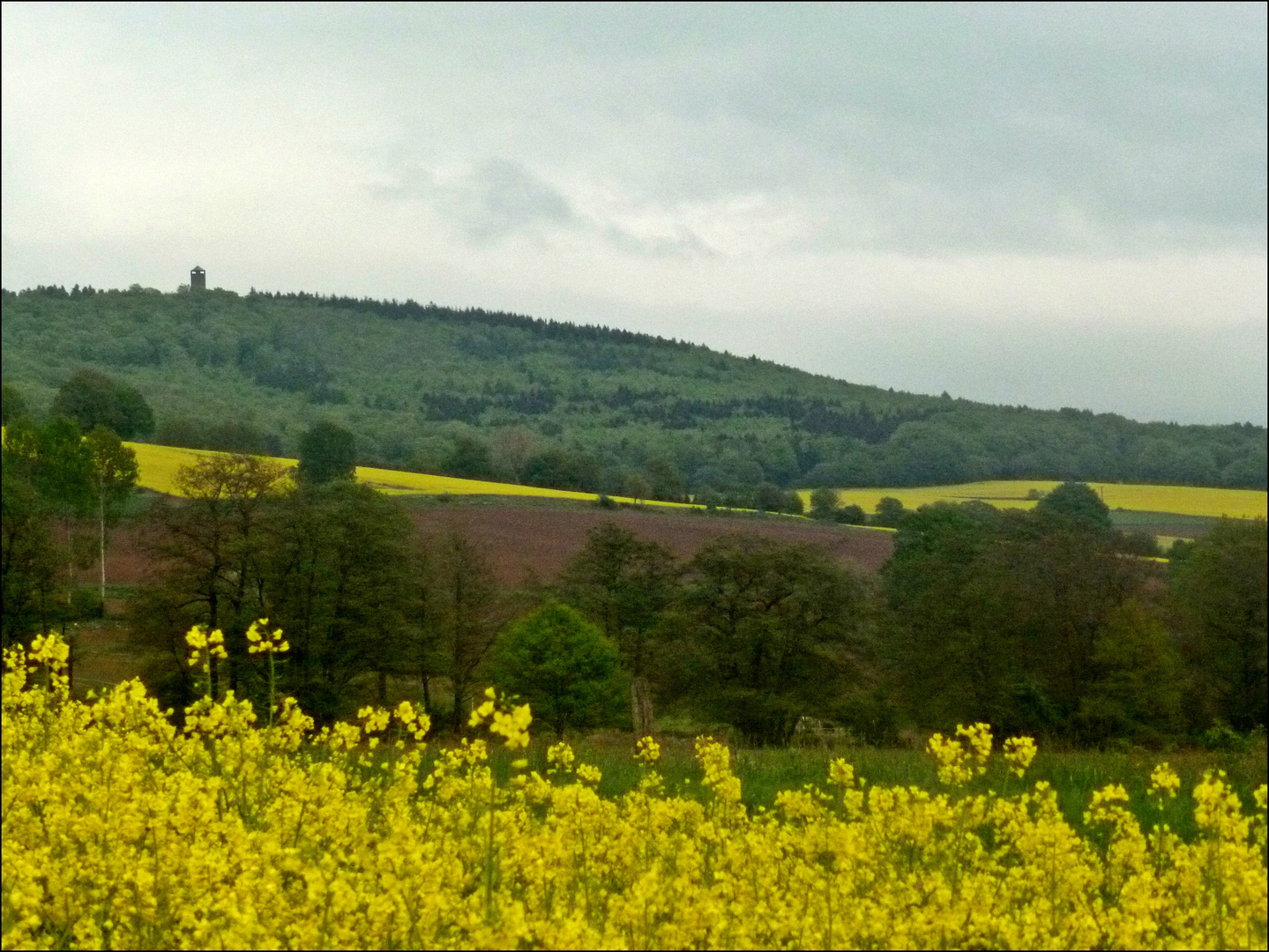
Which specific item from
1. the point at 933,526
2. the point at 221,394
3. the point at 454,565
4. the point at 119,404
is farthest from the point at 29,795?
the point at 221,394

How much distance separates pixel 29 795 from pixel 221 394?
61.9 m

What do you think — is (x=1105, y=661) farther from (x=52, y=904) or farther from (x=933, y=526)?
(x=52, y=904)

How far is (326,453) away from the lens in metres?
43.7

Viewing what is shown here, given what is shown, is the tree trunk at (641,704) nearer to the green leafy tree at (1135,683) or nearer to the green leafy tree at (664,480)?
the green leafy tree at (1135,683)

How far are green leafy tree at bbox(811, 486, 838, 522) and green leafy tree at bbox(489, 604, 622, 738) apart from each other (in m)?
17.5

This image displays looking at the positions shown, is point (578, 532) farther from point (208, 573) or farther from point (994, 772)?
point (994, 772)

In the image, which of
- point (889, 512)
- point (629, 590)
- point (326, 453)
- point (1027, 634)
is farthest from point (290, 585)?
point (889, 512)

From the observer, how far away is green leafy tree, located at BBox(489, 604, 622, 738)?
24.5 m

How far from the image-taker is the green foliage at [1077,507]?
25359 millimetres

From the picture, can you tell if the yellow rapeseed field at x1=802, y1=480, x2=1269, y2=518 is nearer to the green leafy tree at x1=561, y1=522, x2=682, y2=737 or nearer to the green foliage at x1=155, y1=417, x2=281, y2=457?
the green leafy tree at x1=561, y1=522, x2=682, y2=737

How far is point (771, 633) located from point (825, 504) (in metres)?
16.6

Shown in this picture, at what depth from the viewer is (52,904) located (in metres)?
5.55

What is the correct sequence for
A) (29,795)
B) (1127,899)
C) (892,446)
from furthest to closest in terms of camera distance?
(892,446)
(29,795)
(1127,899)

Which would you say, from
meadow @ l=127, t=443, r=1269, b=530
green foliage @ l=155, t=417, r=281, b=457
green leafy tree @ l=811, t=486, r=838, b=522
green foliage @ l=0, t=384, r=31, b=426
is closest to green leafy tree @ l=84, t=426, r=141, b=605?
meadow @ l=127, t=443, r=1269, b=530
